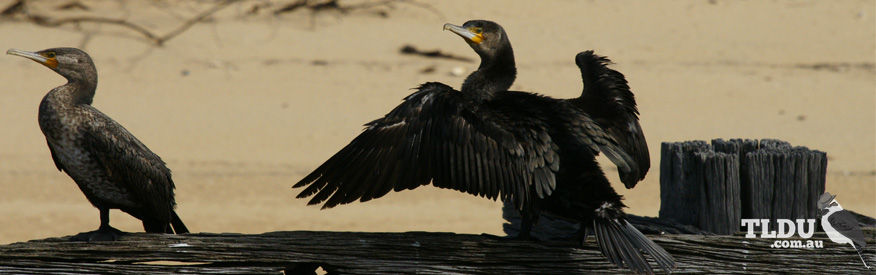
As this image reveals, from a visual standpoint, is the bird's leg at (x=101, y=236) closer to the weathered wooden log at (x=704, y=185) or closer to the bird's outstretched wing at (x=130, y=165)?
the bird's outstretched wing at (x=130, y=165)

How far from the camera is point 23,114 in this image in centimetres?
1247

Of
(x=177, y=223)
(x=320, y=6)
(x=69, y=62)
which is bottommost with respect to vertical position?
(x=177, y=223)

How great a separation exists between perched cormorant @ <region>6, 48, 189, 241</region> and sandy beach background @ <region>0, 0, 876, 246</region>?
455 centimetres

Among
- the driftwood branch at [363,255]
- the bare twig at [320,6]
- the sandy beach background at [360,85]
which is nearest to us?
the driftwood branch at [363,255]

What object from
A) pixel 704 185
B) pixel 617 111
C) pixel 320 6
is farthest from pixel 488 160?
pixel 320 6

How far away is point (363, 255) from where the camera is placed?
12.8 feet

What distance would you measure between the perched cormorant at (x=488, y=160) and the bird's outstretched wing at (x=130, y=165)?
69cm

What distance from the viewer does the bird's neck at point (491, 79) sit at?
175 inches

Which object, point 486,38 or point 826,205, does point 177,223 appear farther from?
point 826,205

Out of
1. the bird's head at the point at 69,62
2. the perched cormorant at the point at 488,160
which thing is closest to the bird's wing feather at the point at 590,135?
the perched cormorant at the point at 488,160

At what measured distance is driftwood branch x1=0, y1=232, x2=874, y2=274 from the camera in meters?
3.79

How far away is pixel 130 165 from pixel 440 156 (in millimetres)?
1180

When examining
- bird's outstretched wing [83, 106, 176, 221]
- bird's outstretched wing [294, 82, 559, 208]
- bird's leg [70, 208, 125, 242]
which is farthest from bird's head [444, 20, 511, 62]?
bird's leg [70, 208, 125, 242]

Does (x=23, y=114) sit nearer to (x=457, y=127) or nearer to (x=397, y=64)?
(x=397, y=64)
